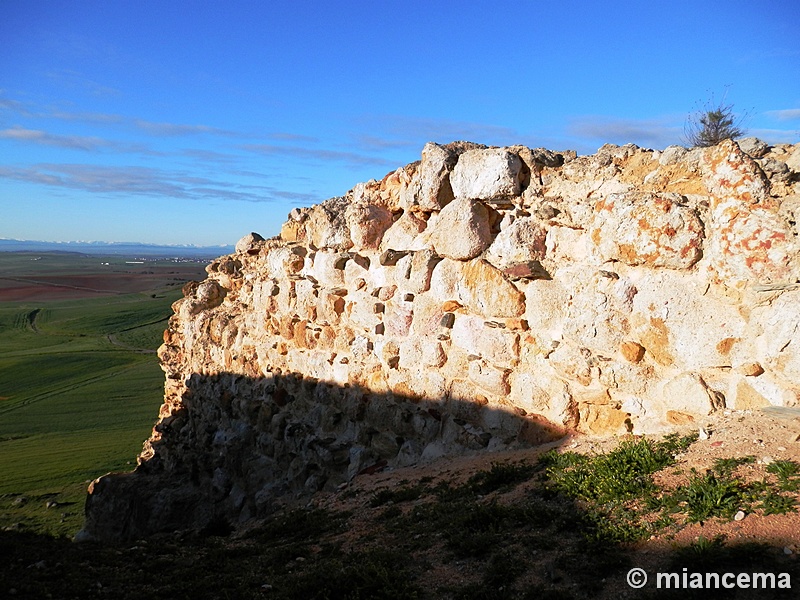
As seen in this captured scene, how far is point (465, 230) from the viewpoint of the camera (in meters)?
→ 6.06

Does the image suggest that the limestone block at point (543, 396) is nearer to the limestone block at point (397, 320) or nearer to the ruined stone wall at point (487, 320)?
the ruined stone wall at point (487, 320)

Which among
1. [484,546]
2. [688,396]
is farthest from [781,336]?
[484,546]

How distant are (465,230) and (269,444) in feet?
13.9

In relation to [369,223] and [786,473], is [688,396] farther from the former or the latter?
[369,223]

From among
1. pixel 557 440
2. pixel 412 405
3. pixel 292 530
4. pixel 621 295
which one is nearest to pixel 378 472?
pixel 412 405

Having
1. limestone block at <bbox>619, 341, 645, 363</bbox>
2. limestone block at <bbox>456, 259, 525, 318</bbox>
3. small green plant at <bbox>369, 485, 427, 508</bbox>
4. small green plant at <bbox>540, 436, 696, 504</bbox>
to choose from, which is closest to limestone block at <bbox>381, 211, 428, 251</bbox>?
limestone block at <bbox>456, 259, 525, 318</bbox>

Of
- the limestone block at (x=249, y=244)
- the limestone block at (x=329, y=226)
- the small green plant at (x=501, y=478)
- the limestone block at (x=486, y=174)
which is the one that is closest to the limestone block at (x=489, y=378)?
Result: the small green plant at (x=501, y=478)

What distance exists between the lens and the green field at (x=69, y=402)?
1192cm

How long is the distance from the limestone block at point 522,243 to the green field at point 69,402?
24.1 ft

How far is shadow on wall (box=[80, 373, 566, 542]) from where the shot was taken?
5.98m

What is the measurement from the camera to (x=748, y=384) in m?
4.41

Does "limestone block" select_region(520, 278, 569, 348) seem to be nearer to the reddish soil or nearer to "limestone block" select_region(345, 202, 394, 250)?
"limestone block" select_region(345, 202, 394, 250)

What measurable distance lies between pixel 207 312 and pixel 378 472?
501 cm

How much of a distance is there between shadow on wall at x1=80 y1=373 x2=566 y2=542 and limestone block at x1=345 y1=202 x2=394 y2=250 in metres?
1.87
